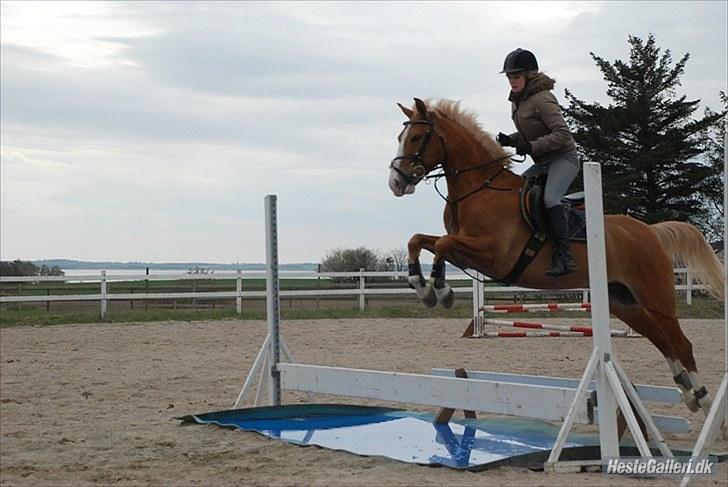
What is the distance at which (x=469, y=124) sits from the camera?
628 cm

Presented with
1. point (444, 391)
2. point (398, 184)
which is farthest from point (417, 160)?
point (444, 391)

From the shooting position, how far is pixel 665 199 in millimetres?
25891

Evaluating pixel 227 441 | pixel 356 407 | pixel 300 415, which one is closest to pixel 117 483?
pixel 227 441

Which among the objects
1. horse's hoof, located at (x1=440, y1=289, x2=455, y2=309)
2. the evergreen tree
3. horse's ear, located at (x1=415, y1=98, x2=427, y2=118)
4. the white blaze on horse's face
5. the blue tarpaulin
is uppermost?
the evergreen tree

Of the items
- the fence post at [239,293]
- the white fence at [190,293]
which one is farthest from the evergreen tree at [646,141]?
the fence post at [239,293]

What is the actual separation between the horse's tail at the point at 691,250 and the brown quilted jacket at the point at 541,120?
105cm

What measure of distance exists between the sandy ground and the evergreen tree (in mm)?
8600

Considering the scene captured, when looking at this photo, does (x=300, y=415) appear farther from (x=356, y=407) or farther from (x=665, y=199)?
(x=665, y=199)

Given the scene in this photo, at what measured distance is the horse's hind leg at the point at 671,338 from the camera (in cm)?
610

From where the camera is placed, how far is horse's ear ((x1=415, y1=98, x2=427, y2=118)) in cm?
598

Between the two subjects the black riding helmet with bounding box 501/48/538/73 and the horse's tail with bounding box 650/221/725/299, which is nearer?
the black riding helmet with bounding box 501/48/538/73

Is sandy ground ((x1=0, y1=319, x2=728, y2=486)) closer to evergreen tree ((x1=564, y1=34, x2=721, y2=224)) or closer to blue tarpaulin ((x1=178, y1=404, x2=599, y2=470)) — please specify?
blue tarpaulin ((x1=178, y1=404, x2=599, y2=470))

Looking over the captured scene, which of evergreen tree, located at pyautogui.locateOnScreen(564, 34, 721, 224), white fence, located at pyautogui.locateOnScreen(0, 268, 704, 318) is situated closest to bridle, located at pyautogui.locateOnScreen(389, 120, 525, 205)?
white fence, located at pyautogui.locateOnScreen(0, 268, 704, 318)

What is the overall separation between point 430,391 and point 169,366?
565cm
